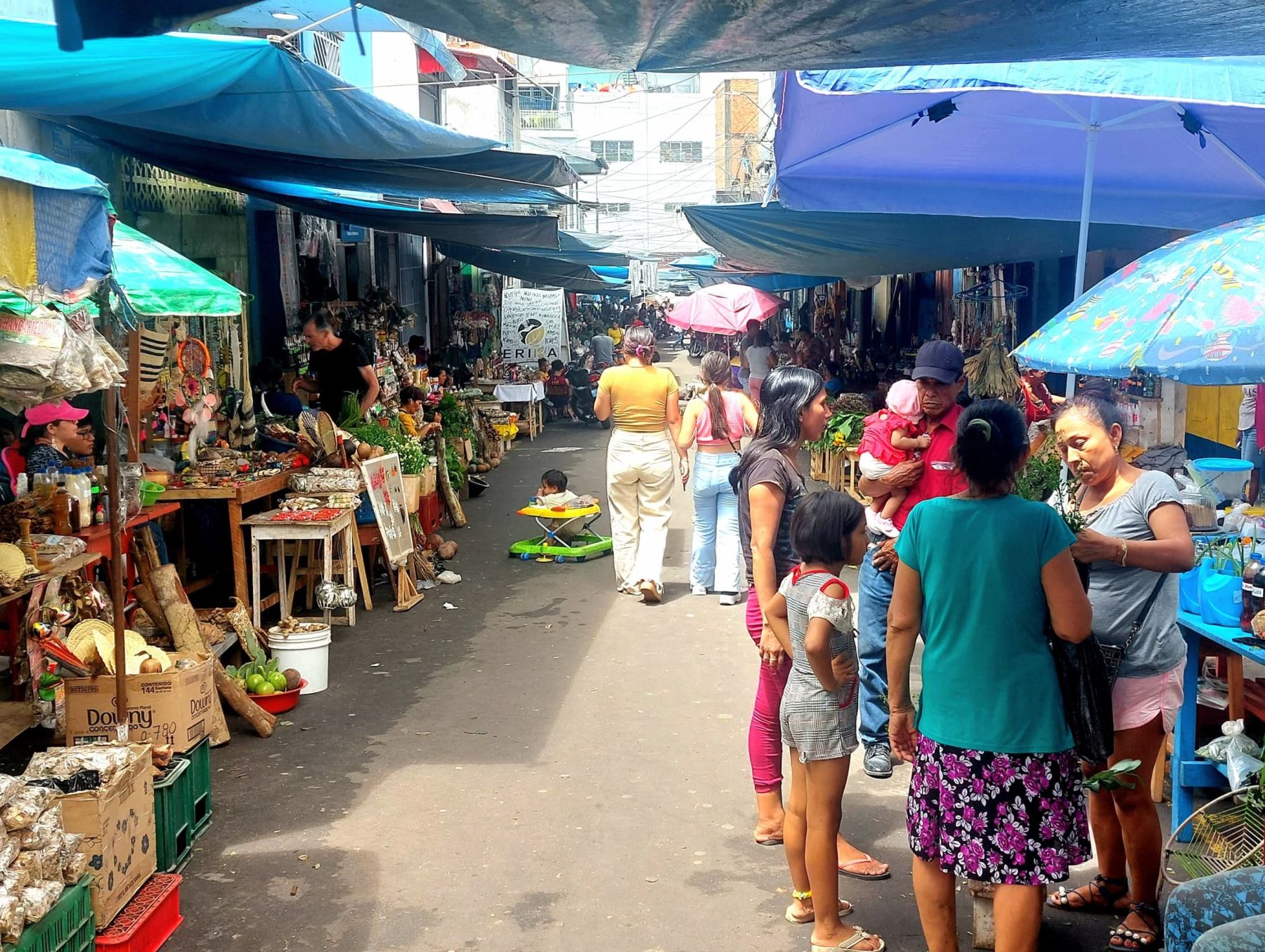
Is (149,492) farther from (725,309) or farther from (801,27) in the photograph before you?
(725,309)

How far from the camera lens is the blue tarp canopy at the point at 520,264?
64.0ft

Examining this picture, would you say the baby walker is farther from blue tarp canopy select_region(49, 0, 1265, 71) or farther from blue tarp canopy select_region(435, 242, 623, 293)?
blue tarp canopy select_region(435, 242, 623, 293)

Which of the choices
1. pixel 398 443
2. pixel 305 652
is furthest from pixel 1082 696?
pixel 398 443

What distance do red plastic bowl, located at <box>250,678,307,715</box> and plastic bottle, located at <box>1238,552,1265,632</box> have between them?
4917mm

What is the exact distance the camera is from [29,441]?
741 cm

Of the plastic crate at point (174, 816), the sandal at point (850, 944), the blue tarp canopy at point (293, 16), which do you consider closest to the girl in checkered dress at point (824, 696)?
the sandal at point (850, 944)

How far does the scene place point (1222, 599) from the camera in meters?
4.68

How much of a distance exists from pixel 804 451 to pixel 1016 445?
47.4 ft

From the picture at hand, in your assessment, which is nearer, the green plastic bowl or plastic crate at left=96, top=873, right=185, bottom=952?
plastic crate at left=96, top=873, right=185, bottom=952

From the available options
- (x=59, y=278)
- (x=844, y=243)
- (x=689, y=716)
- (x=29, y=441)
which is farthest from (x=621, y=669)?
(x=844, y=243)

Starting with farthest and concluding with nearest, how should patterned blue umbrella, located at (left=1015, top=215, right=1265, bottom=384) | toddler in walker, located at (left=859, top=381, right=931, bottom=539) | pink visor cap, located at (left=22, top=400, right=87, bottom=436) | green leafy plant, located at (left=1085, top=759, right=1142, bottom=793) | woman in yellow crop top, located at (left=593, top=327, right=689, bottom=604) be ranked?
1. woman in yellow crop top, located at (left=593, top=327, right=689, bottom=604)
2. pink visor cap, located at (left=22, top=400, right=87, bottom=436)
3. toddler in walker, located at (left=859, top=381, right=931, bottom=539)
4. patterned blue umbrella, located at (left=1015, top=215, right=1265, bottom=384)
5. green leafy plant, located at (left=1085, top=759, right=1142, bottom=793)

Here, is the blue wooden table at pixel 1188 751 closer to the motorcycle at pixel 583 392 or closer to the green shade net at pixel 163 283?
the green shade net at pixel 163 283

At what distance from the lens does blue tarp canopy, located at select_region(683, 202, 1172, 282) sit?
1048 cm

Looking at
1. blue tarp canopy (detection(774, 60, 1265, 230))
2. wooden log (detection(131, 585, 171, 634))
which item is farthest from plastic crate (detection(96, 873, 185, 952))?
blue tarp canopy (detection(774, 60, 1265, 230))
